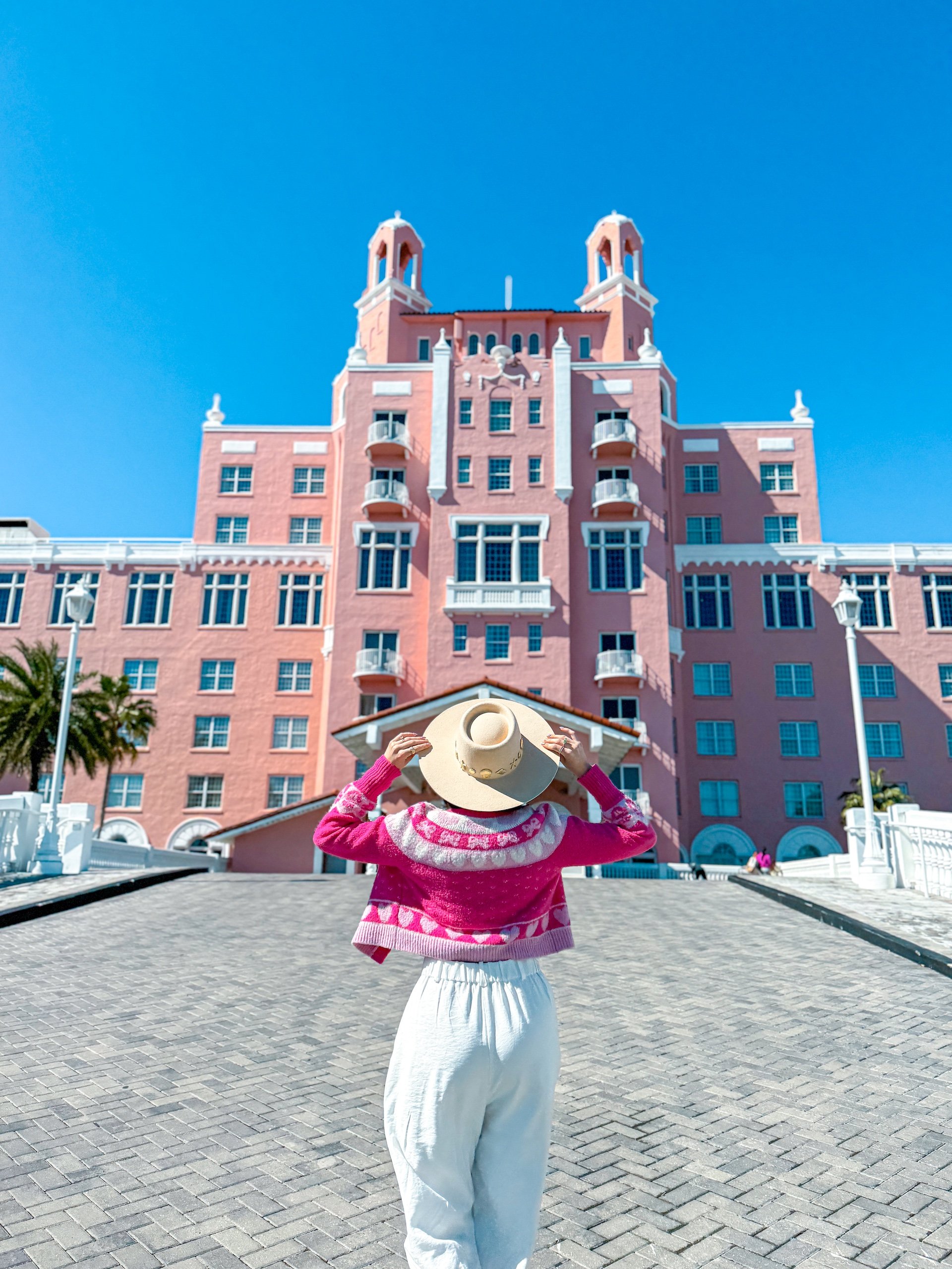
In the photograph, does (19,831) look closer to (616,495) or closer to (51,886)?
(51,886)

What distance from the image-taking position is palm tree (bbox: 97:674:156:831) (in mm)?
31578

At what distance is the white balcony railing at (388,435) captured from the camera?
3450 centimetres

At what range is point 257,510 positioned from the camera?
131ft

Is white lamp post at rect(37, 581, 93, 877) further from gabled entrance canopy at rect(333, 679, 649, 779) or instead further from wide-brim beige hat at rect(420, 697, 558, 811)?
wide-brim beige hat at rect(420, 697, 558, 811)

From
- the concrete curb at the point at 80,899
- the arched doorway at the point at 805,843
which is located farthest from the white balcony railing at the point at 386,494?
the arched doorway at the point at 805,843

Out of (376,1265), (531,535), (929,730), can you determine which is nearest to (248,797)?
(531,535)

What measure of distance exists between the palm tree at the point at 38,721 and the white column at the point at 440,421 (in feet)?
49.0

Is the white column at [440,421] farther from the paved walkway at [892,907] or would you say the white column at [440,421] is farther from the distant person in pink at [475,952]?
the distant person in pink at [475,952]

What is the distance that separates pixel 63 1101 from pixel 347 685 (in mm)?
28161

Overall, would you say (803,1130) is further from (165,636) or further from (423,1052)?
(165,636)

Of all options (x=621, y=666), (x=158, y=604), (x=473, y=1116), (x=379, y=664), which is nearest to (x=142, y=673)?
(x=158, y=604)

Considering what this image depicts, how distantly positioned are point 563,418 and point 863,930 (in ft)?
87.5

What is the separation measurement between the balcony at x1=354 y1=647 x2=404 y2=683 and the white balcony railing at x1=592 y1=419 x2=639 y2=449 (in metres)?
11.6

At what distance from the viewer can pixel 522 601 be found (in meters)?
32.6
